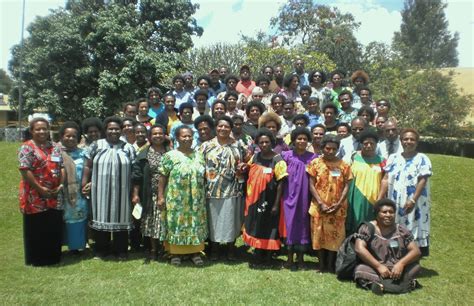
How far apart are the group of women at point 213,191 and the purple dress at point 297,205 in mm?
13

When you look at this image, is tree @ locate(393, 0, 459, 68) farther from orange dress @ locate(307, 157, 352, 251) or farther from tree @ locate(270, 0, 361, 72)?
orange dress @ locate(307, 157, 352, 251)

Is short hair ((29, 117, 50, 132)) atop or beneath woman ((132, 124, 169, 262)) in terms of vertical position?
atop

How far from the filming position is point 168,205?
18.3ft

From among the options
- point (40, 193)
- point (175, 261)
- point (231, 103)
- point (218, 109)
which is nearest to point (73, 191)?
point (40, 193)

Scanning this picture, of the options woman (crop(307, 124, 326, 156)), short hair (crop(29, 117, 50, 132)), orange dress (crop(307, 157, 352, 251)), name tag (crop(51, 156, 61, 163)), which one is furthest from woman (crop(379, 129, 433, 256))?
short hair (crop(29, 117, 50, 132))

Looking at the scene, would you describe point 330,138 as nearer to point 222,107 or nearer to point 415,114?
point 222,107

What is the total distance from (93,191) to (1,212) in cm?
434

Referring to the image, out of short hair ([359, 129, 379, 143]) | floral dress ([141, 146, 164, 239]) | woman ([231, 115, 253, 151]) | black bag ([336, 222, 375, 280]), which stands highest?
woman ([231, 115, 253, 151])

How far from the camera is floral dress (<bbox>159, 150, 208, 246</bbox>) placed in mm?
5531

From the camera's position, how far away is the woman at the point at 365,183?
544 centimetres

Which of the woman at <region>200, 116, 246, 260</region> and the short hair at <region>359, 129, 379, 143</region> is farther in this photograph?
the woman at <region>200, 116, 246, 260</region>

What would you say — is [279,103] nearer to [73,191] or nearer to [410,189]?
[410,189]

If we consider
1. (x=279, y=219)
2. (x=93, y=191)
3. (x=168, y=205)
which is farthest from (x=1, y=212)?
(x=279, y=219)

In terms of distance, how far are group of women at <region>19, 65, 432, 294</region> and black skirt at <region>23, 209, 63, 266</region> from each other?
13 mm
